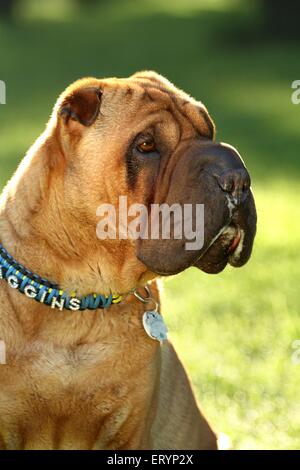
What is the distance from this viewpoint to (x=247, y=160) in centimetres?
1156

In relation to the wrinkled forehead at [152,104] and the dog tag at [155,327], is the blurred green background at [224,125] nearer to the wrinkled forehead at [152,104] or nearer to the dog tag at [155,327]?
the dog tag at [155,327]

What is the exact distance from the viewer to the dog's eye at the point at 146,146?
405 centimetres

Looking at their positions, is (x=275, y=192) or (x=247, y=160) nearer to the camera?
(x=275, y=192)

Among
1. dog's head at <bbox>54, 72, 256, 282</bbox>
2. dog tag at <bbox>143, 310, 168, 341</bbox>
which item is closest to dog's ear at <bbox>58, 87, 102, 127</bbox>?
dog's head at <bbox>54, 72, 256, 282</bbox>

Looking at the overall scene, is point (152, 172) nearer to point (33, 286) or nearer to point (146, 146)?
point (146, 146)

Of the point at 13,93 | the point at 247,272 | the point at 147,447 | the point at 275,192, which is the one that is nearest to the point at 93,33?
the point at 13,93

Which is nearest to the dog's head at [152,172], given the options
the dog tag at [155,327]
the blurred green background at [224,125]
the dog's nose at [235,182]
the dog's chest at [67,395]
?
the dog's nose at [235,182]

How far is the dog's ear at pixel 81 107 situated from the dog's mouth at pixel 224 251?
0.63 m

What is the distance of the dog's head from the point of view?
4004 mm

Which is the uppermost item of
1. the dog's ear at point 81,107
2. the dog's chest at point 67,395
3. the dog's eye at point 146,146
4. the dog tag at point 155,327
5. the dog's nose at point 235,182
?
the dog's ear at point 81,107

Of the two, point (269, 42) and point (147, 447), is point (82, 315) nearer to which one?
point (147, 447)

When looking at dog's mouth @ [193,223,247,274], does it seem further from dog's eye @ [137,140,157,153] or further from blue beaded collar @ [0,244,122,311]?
blue beaded collar @ [0,244,122,311]

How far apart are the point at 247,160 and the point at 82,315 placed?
7494mm

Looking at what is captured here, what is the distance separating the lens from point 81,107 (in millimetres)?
4078
